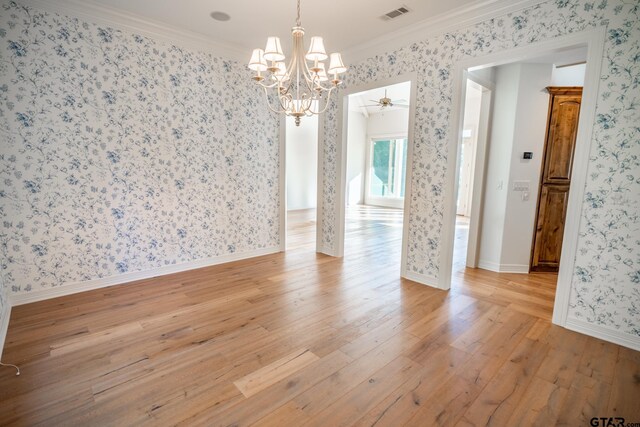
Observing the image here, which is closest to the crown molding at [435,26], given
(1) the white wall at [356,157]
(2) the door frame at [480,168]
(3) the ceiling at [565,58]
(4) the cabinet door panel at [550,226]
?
(3) the ceiling at [565,58]

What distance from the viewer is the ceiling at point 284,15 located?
9.77ft

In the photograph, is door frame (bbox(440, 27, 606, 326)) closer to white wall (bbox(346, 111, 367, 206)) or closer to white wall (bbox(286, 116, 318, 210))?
white wall (bbox(286, 116, 318, 210))

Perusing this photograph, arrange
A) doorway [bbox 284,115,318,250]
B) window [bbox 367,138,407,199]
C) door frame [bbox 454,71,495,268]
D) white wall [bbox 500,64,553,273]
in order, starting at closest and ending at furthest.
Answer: white wall [bbox 500,64,553,273] < door frame [bbox 454,71,495,268] < doorway [bbox 284,115,318,250] < window [bbox 367,138,407,199]

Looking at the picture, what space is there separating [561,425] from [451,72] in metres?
3.06

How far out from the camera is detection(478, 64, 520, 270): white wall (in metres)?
3.90

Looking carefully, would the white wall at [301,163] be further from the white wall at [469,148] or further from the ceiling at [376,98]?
the white wall at [469,148]

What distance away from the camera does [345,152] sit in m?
4.49

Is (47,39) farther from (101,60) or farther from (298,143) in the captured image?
(298,143)

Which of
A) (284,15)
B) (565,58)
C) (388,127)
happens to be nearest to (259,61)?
(284,15)

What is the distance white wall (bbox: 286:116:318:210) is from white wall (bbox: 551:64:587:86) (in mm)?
5448

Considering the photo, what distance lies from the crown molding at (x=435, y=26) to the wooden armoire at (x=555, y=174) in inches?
61.8

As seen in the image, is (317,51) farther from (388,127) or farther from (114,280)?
(388,127)

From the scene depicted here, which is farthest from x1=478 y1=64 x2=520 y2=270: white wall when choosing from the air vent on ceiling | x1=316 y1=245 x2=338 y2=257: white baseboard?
x1=316 y1=245 x2=338 y2=257: white baseboard

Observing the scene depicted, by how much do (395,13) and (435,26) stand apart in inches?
18.8
